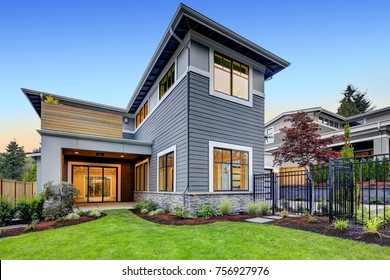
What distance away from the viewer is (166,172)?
10125mm

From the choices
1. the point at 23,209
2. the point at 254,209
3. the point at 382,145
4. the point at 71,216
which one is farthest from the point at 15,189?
the point at 382,145

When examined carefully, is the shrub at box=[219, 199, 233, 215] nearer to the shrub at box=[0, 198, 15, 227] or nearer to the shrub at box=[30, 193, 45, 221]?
the shrub at box=[30, 193, 45, 221]

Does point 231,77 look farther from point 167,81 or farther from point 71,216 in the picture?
point 71,216

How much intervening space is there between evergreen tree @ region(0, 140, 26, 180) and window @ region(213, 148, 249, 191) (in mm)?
37333

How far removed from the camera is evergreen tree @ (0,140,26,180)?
113 ft

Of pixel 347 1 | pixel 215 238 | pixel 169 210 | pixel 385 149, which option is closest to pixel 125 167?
pixel 169 210

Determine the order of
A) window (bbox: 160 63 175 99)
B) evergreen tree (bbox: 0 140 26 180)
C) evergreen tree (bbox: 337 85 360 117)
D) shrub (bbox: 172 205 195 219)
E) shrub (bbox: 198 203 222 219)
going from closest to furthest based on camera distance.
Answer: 1. shrub (bbox: 172 205 195 219)
2. shrub (bbox: 198 203 222 219)
3. window (bbox: 160 63 175 99)
4. evergreen tree (bbox: 0 140 26 180)
5. evergreen tree (bbox: 337 85 360 117)

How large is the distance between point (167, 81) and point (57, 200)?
21.4ft

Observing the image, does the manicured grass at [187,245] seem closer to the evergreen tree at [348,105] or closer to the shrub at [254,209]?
the shrub at [254,209]

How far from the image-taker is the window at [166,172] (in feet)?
31.0

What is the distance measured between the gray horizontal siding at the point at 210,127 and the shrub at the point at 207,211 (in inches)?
22.5

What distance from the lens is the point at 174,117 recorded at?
372 inches

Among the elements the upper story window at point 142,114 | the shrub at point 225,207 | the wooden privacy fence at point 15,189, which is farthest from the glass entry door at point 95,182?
the shrub at point 225,207

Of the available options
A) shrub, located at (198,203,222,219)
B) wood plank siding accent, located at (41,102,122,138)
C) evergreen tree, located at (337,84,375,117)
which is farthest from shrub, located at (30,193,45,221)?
evergreen tree, located at (337,84,375,117)
